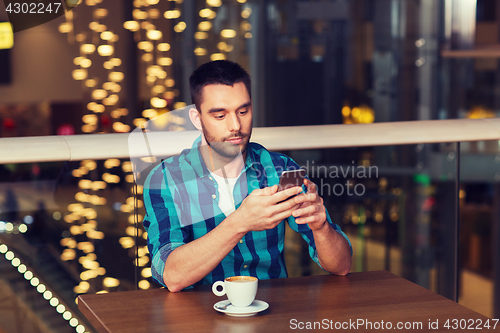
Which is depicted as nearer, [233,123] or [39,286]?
[233,123]

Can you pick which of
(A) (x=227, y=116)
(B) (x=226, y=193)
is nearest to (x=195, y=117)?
(A) (x=227, y=116)

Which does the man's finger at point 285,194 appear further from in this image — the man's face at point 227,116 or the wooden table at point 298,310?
the man's face at point 227,116

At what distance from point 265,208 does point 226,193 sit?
12.8 inches

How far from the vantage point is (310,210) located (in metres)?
1.18

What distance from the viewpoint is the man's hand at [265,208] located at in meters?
1.12

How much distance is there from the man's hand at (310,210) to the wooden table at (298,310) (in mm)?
127

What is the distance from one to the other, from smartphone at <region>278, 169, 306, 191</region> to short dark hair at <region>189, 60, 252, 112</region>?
1.21 feet

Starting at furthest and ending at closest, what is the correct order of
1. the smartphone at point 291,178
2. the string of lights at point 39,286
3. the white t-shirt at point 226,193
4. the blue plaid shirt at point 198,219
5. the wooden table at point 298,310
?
the string of lights at point 39,286 < the white t-shirt at point 226,193 < the blue plaid shirt at point 198,219 < the smartphone at point 291,178 < the wooden table at point 298,310

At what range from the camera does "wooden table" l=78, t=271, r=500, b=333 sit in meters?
0.94

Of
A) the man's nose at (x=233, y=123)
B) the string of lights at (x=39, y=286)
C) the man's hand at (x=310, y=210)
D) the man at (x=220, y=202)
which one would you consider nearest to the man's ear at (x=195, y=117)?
the man at (x=220, y=202)

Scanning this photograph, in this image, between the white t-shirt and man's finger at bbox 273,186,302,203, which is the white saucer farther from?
the white t-shirt

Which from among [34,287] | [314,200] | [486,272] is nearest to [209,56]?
[34,287]

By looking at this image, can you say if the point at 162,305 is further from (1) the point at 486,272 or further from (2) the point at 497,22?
(1) the point at 486,272

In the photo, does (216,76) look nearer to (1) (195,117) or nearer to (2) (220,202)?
(1) (195,117)
